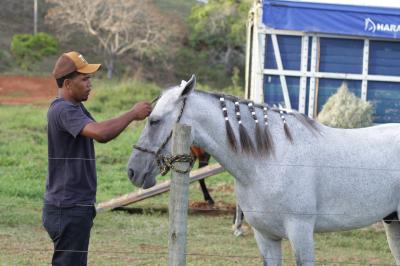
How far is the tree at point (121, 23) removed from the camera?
37.3 m

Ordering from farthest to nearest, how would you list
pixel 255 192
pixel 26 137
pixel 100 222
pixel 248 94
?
pixel 26 137
pixel 248 94
pixel 100 222
pixel 255 192

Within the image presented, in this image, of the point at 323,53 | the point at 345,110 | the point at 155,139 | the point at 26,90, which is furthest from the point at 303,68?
the point at 26,90

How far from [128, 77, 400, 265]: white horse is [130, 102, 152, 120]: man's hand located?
39 cm

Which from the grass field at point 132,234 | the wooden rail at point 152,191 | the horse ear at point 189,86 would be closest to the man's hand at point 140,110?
the horse ear at point 189,86

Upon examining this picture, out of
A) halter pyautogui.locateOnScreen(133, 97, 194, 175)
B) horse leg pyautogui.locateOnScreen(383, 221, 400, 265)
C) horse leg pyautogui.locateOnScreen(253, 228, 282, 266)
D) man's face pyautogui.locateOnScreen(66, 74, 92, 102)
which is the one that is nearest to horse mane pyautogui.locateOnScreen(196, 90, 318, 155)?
halter pyautogui.locateOnScreen(133, 97, 194, 175)

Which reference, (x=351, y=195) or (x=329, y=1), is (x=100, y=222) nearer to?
(x=329, y=1)

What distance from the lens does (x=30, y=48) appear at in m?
35.3

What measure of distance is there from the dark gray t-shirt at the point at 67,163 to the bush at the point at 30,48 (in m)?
31.3

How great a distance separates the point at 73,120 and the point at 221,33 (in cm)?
3637

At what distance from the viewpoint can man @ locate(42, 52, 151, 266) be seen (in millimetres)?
4387

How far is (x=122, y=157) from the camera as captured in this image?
14.9 m

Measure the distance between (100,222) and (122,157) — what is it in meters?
5.44

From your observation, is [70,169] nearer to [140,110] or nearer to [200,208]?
[140,110]

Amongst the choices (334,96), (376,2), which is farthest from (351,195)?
(376,2)
